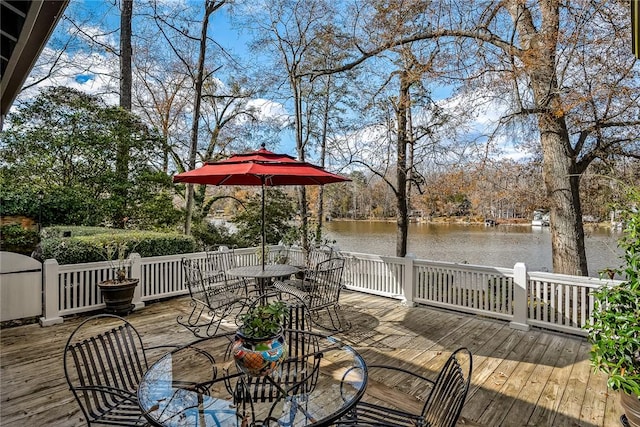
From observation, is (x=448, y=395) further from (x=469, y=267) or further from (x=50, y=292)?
(x=50, y=292)

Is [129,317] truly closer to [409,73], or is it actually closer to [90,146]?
[90,146]

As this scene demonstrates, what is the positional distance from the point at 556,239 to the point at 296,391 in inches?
221

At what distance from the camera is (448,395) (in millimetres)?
1596

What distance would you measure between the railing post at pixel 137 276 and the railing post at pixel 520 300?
554cm

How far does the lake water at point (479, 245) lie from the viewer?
10.5m

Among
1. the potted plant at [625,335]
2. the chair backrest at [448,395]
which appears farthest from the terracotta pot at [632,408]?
the chair backrest at [448,395]

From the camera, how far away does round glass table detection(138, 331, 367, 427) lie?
1.69m

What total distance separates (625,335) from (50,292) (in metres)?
6.13

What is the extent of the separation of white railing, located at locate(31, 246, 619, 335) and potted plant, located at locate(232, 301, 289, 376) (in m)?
3.87

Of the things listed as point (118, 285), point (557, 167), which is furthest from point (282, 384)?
point (557, 167)

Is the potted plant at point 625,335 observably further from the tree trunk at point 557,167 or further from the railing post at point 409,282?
the tree trunk at point 557,167

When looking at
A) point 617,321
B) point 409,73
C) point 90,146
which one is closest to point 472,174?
point 409,73

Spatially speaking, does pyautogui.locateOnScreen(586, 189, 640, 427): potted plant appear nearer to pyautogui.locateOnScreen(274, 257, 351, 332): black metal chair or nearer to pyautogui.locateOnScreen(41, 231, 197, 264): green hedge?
pyautogui.locateOnScreen(274, 257, 351, 332): black metal chair

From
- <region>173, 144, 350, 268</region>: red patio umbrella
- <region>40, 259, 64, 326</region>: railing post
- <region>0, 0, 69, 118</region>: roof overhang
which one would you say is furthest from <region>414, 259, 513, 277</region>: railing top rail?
<region>40, 259, 64, 326</region>: railing post
